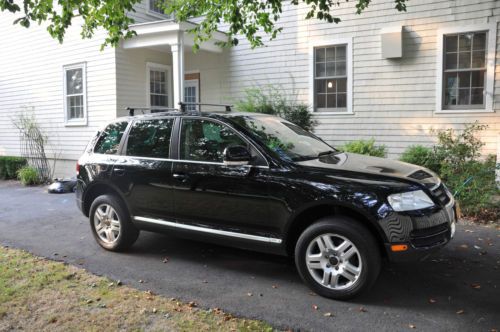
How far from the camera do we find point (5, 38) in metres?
14.8

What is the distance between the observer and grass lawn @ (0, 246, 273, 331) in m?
3.65

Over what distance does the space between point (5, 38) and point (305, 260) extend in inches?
574

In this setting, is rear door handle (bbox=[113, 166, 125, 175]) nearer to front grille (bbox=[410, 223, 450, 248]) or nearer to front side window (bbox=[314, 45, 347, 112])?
front grille (bbox=[410, 223, 450, 248])

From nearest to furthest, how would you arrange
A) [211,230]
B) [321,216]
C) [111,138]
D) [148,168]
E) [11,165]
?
[321,216]
[211,230]
[148,168]
[111,138]
[11,165]

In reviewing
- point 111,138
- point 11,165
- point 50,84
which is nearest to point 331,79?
point 111,138

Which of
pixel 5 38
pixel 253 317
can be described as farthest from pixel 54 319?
pixel 5 38

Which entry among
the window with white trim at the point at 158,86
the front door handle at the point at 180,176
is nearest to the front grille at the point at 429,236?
the front door handle at the point at 180,176

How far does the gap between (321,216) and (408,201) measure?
0.81 m

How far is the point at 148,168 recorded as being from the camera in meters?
5.21

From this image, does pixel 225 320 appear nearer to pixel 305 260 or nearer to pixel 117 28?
pixel 305 260

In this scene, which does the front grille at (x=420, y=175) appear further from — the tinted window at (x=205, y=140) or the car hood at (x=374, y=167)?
the tinted window at (x=205, y=140)

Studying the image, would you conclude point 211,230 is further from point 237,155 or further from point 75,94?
point 75,94

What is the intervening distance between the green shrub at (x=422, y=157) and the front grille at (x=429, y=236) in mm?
5112

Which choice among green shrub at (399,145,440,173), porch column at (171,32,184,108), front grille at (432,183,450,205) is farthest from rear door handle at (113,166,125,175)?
green shrub at (399,145,440,173)
